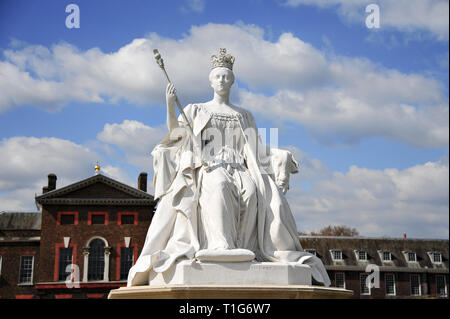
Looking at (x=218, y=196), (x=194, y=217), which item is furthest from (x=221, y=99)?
(x=194, y=217)

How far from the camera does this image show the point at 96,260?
152ft

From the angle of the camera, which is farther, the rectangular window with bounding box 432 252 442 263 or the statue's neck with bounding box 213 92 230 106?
the rectangular window with bounding box 432 252 442 263

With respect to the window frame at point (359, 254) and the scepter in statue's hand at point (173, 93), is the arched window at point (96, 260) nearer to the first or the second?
the window frame at point (359, 254)

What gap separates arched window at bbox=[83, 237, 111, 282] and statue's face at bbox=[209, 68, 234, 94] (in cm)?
3813

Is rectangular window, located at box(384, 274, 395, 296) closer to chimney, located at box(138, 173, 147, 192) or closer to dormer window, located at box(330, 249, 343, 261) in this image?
dormer window, located at box(330, 249, 343, 261)

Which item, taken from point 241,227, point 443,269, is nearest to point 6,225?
point 443,269

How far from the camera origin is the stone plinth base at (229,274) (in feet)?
26.4

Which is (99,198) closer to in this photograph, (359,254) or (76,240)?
(76,240)

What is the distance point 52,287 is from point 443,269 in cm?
3550

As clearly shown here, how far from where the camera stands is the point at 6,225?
157ft

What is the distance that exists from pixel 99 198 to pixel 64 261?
5.76 meters

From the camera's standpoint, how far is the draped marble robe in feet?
28.2

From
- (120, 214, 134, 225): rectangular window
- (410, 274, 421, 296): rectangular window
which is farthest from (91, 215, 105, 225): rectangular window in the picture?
(410, 274, 421, 296): rectangular window
